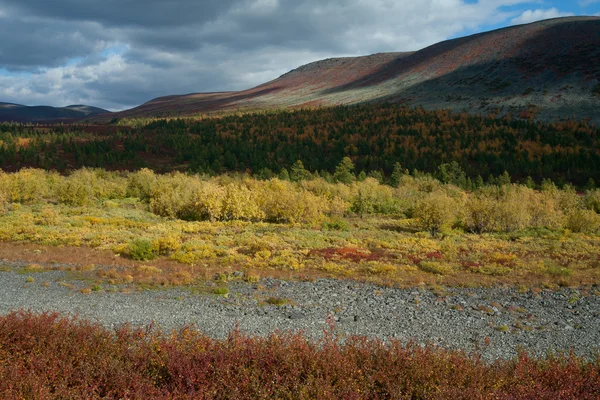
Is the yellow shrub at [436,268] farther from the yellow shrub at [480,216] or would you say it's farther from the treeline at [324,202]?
the yellow shrub at [480,216]

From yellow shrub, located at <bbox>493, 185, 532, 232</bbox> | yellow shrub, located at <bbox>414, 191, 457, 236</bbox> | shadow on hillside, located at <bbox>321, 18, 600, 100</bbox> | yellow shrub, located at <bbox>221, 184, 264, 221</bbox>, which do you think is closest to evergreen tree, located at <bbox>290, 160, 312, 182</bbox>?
yellow shrub, located at <bbox>221, 184, 264, 221</bbox>

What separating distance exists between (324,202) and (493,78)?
7260 cm

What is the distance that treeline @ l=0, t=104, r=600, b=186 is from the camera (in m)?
55.2

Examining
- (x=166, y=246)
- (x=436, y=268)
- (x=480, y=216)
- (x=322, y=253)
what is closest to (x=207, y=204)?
(x=166, y=246)

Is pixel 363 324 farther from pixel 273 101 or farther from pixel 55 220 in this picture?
pixel 273 101

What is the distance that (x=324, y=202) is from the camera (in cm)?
3319

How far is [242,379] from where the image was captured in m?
5.11

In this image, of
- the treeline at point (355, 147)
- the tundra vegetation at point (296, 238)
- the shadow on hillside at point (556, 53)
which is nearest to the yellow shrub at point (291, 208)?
the tundra vegetation at point (296, 238)

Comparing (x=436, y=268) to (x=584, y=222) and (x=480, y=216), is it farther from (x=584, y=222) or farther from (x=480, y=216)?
(x=584, y=222)

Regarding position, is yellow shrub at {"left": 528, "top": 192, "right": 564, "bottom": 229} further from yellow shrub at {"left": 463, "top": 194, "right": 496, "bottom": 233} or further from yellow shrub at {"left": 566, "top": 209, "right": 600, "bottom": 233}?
yellow shrub at {"left": 463, "top": 194, "right": 496, "bottom": 233}

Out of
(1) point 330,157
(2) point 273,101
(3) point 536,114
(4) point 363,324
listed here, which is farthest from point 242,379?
(2) point 273,101

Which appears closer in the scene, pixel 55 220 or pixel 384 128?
pixel 55 220

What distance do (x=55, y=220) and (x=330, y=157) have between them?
43.4 meters

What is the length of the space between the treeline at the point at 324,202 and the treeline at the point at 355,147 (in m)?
14.6
